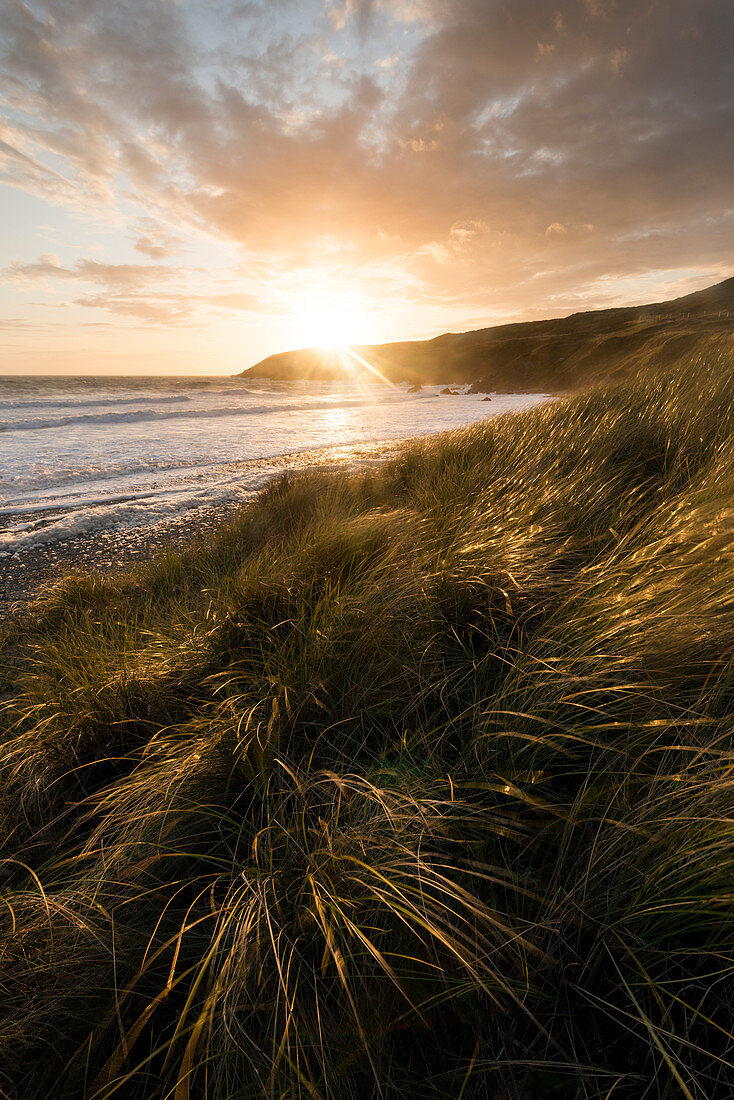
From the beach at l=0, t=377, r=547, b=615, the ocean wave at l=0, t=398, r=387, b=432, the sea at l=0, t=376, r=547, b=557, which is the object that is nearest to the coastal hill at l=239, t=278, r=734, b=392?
the sea at l=0, t=376, r=547, b=557

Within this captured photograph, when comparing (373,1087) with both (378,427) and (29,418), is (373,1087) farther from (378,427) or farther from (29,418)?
(29,418)

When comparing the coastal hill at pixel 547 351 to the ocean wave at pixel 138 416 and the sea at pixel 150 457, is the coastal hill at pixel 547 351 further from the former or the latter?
the ocean wave at pixel 138 416

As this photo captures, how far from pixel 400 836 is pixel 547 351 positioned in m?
53.3

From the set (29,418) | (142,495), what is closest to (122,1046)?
(142,495)

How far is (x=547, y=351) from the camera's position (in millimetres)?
46219

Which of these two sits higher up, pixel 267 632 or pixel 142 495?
pixel 267 632

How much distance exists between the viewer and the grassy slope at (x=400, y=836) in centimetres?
76

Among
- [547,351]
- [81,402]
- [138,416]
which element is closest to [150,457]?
[138,416]

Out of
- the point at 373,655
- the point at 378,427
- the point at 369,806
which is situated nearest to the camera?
the point at 369,806

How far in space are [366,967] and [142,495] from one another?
622cm

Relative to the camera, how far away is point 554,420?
4.37m

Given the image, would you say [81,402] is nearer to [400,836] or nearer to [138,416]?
[138,416]

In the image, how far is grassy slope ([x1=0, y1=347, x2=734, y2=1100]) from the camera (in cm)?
76

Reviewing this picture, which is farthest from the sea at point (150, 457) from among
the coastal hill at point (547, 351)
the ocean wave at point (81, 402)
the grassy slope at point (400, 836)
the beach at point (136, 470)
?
the coastal hill at point (547, 351)
